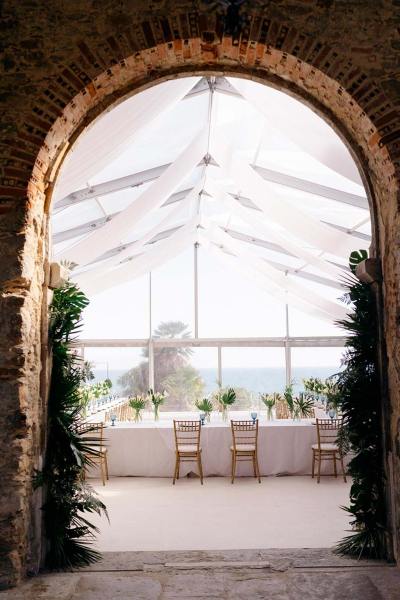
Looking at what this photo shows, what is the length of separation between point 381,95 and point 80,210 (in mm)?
4987

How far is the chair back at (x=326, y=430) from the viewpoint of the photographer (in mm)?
7051

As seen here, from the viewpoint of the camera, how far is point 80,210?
7.36 m

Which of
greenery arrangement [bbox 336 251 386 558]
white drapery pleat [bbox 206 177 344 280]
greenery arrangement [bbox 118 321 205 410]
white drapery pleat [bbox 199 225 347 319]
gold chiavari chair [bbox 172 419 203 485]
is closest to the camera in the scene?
greenery arrangement [bbox 336 251 386 558]

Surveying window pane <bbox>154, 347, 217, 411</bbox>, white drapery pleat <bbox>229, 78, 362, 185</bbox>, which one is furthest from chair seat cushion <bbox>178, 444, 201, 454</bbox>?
window pane <bbox>154, 347, 217, 411</bbox>

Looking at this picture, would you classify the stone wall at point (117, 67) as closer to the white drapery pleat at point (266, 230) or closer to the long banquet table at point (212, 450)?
the long banquet table at point (212, 450)

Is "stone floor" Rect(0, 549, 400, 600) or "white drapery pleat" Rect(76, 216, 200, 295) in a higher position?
"white drapery pleat" Rect(76, 216, 200, 295)

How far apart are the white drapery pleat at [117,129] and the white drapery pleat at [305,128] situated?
0.67 meters

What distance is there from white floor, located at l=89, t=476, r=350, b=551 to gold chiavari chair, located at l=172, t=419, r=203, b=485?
26 centimetres

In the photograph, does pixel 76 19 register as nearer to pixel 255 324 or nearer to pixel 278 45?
pixel 278 45

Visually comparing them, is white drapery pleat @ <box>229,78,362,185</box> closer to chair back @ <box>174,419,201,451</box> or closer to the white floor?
the white floor

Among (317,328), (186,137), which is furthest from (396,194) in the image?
(317,328)

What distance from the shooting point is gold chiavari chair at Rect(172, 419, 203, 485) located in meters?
6.95

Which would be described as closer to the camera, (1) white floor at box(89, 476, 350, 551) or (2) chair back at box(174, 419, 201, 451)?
(1) white floor at box(89, 476, 350, 551)

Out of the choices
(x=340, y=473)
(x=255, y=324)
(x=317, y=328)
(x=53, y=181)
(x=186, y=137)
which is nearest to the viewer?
(x=53, y=181)
